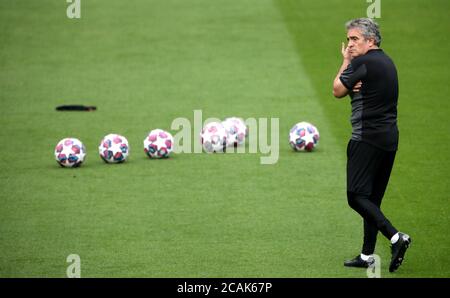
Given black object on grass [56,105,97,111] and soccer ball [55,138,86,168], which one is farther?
black object on grass [56,105,97,111]

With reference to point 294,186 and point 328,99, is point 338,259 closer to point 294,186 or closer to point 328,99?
point 294,186

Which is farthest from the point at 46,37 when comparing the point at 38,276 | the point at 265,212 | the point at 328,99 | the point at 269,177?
the point at 38,276

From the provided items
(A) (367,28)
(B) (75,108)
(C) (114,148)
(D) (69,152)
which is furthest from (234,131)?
(A) (367,28)

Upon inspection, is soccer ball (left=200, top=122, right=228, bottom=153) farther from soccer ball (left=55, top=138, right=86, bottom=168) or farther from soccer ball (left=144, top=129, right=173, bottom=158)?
soccer ball (left=55, top=138, right=86, bottom=168)

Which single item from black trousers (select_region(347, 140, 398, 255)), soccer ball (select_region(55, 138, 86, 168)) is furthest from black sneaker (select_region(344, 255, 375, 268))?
soccer ball (select_region(55, 138, 86, 168))

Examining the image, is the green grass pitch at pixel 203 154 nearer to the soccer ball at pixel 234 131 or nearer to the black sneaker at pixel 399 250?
the black sneaker at pixel 399 250

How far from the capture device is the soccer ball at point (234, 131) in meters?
16.7

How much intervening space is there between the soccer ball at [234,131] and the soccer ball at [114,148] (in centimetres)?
178

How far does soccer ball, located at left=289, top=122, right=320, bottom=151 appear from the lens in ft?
54.1

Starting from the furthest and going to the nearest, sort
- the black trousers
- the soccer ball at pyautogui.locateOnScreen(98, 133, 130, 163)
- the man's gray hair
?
the soccer ball at pyautogui.locateOnScreen(98, 133, 130, 163) → the black trousers → the man's gray hair

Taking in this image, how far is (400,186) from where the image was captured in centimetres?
1445

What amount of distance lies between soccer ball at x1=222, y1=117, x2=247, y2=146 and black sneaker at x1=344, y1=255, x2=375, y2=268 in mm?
6165
